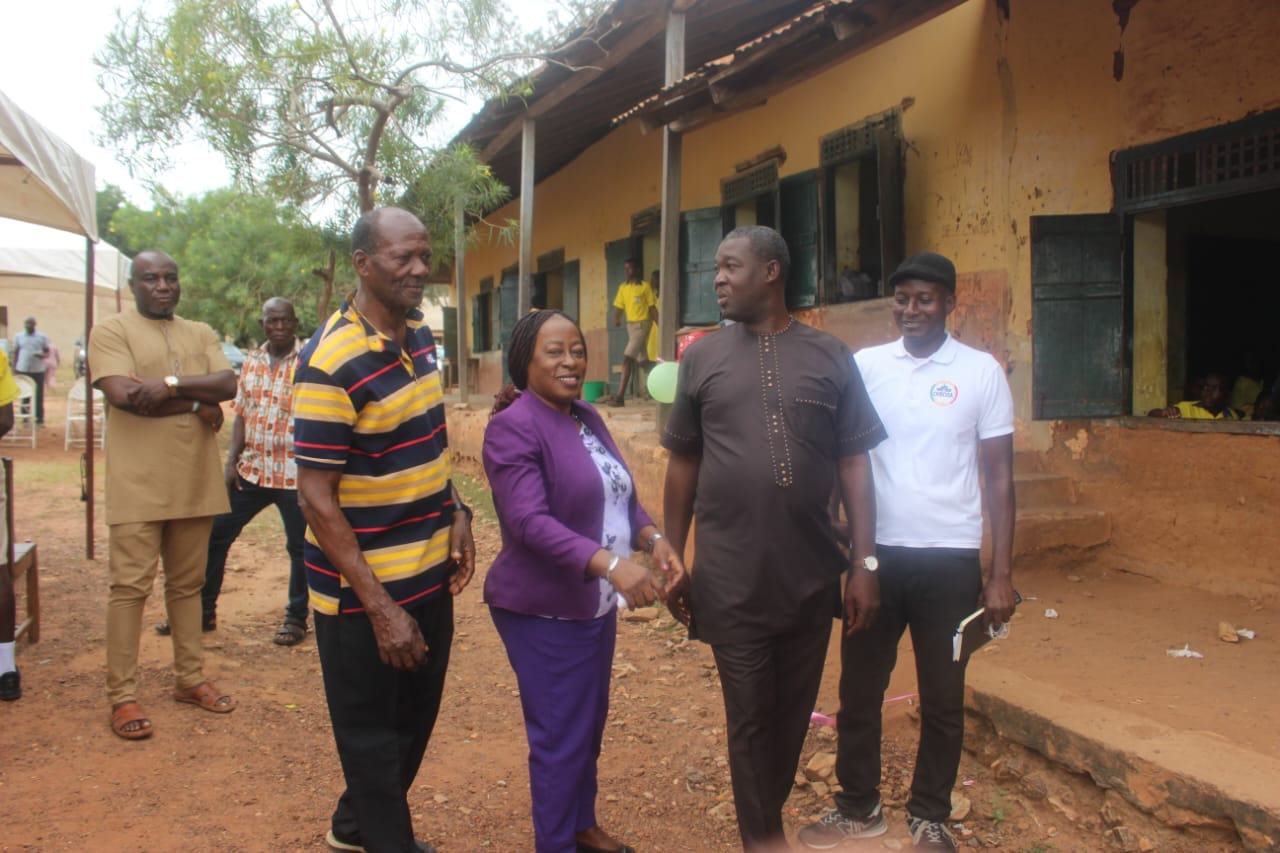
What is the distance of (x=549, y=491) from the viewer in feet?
8.07

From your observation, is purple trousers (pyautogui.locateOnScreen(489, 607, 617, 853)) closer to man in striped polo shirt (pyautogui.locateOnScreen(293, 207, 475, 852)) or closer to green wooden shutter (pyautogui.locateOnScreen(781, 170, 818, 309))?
man in striped polo shirt (pyautogui.locateOnScreen(293, 207, 475, 852))

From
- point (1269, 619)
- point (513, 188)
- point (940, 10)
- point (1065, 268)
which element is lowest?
point (1269, 619)

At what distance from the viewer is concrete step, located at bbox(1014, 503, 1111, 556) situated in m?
5.23

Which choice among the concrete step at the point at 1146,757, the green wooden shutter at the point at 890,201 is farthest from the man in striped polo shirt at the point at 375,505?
the green wooden shutter at the point at 890,201

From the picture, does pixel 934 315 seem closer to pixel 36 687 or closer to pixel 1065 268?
pixel 1065 268

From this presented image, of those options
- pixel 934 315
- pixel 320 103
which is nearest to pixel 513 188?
pixel 320 103

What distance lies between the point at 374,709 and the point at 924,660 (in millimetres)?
1542

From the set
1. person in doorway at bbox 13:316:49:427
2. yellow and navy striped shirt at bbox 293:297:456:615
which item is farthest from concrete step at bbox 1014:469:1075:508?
person in doorway at bbox 13:316:49:427

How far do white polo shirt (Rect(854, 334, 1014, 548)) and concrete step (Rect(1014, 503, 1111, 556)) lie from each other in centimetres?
261

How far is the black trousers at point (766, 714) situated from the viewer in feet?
8.27

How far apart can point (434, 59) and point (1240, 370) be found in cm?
743

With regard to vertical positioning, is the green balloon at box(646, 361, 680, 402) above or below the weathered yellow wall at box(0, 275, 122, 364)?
below

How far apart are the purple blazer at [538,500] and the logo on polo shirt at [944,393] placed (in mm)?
1001

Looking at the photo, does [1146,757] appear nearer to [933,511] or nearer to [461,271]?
[933,511]
